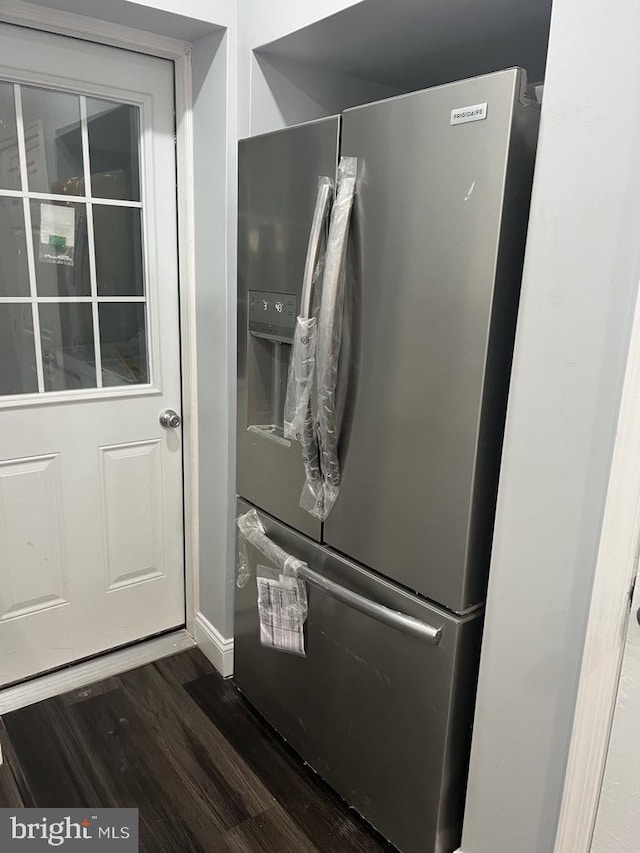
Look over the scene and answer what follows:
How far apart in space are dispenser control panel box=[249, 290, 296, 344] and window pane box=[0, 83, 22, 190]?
30.2 inches

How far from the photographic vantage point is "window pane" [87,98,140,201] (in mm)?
1960

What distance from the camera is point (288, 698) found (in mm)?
1896

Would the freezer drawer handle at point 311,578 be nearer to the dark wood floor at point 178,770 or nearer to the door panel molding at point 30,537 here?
the dark wood floor at point 178,770

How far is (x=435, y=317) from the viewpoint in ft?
4.24

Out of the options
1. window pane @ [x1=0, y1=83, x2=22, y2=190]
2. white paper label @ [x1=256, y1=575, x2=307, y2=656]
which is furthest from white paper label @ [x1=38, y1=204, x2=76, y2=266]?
white paper label @ [x1=256, y1=575, x2=307, y2=656]

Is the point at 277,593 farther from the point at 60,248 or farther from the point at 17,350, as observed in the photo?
the point at 60,248

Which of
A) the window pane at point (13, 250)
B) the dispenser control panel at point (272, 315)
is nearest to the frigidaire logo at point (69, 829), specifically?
the dispenser control panel at point (272, 315)

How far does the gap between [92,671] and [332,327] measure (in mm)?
1588

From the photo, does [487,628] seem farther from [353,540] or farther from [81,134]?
[81,134]

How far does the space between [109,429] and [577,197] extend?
5.36 feet

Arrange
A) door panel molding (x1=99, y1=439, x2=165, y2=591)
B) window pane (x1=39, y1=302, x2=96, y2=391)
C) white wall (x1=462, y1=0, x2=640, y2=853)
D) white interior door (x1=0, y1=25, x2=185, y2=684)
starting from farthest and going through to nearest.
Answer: door panel molding (x1=99, y1=439, x2=165, y2=591)
window pane (x1=39, y1=302, x2=96, y2=391)
white interior door (x1=0, y1=25, x2=185, y2=684)
white wall (x1=462, y1=0, x2=640, y2=853)

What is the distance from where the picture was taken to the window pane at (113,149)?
196 cm

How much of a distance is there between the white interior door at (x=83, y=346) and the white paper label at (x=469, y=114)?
1.21m

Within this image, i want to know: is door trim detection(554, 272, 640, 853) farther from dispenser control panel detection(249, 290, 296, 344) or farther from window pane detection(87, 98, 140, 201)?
window pane detection(87, 98, 140, 201)
